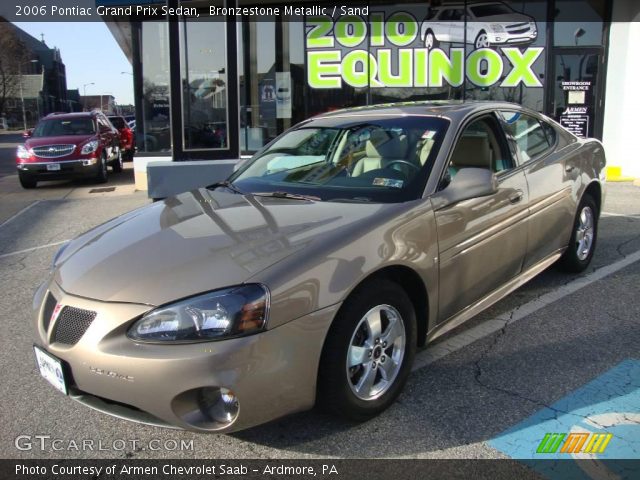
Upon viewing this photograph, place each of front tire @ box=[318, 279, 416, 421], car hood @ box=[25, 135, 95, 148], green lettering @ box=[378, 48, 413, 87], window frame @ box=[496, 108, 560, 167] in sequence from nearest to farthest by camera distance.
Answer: front tire @ box=[318, 279, 416, 421], window frame @ box=[496, 108, 560, 167], green lettering @ box=[378, 48, 413, 87], car hood @ box=[25, 135, 95, 148]

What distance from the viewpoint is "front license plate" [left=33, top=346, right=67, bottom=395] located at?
8.45 ft

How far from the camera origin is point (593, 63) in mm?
12250

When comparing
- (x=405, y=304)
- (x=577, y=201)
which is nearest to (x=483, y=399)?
(x=405, y=304)

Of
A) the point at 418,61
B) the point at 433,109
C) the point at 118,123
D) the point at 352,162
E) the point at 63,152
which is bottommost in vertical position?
the point at 63,152

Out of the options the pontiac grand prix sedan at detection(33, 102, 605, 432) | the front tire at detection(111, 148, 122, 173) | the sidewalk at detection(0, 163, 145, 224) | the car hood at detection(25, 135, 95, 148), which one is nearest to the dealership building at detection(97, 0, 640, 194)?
the sidewalk at detection(0, 163, 145, 224)

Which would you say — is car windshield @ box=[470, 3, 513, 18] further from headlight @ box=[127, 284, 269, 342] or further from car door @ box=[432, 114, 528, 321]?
headlight @ box=[127, 284, 269, 342]

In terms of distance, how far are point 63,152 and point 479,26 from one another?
9.48 m

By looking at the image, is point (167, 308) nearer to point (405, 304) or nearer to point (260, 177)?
point (405, 304)

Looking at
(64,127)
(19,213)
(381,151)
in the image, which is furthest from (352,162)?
(64,127)

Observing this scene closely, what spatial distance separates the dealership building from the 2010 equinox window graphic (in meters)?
0.02

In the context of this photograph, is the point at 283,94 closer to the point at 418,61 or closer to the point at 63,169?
the point at 418,61

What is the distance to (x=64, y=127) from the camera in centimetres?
1402

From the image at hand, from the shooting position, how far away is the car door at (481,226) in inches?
129

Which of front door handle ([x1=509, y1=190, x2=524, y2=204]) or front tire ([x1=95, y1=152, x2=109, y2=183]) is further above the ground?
front door handle ([x1=509, y1=190, x2=524, y2=204])
